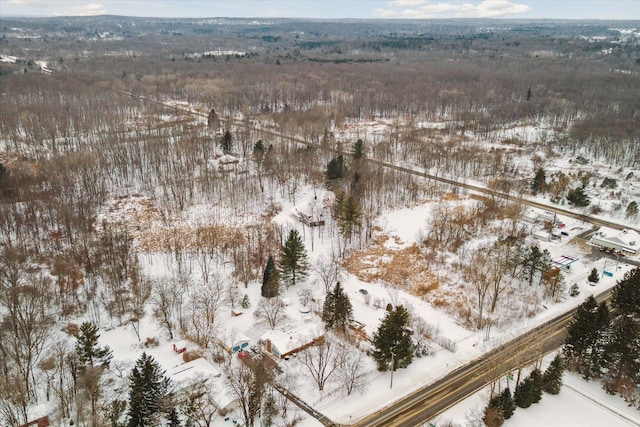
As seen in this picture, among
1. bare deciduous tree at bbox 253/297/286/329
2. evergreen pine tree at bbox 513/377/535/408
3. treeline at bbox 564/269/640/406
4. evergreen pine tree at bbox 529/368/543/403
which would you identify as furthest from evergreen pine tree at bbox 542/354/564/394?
bare deciduous tree at bbox 253/297/286/329

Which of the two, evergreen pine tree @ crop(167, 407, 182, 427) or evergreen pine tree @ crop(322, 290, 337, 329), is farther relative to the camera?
evergreen pine tree @ crop(322, 290, 337, 329)

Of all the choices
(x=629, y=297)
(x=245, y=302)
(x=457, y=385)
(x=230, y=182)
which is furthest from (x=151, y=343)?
(x=230, y=182)

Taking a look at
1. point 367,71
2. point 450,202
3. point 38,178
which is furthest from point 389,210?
point 367,71

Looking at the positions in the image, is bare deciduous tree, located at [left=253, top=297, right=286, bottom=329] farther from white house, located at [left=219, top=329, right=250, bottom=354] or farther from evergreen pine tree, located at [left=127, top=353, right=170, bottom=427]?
evergreen pine tree, located at [left=127, top=353, right=170, bottom=427]

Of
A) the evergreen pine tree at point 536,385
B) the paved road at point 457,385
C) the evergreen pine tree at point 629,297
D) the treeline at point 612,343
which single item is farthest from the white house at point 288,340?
the evergreen pine tree at point 629,297

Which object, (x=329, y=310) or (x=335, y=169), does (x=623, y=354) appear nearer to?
(x=329, y=310)

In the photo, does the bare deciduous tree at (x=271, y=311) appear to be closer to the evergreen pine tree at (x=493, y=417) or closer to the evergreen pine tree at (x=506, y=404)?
the evergreen pine tree at (x=493, y=417)
